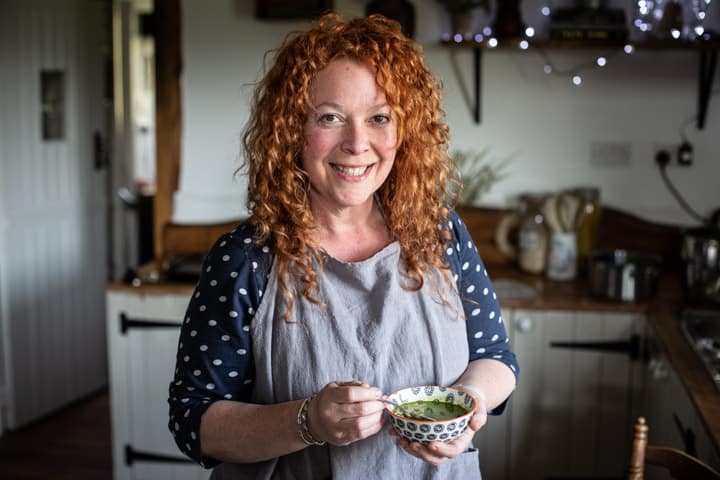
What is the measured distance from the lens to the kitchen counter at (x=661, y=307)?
6.34 ft

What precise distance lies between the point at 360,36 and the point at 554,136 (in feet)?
6.70

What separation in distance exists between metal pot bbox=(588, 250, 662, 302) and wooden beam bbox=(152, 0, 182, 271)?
1689 millimetres

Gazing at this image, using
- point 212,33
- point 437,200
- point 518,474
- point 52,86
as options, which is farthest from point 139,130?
point 437,200

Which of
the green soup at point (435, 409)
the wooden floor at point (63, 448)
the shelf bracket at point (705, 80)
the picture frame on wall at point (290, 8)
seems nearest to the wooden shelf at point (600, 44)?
the shelf bracket at point (705, 80)

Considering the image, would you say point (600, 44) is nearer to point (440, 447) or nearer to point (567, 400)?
point (567, 400)

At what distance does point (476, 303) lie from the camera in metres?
1.55

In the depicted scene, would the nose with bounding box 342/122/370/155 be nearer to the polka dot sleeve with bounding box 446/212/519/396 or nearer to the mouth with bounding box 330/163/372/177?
the mouth with bounding box 330/163/372/177

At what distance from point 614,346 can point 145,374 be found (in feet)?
5.32

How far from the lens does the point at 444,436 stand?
4.19 ft

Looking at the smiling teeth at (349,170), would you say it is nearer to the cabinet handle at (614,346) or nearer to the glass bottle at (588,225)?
the cabinet handle at (614,346)

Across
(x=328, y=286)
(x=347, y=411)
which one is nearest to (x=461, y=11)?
(x=328, y=286)

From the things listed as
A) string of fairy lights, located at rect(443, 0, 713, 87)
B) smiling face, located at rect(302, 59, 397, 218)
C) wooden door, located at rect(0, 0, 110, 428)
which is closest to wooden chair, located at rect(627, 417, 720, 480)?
smiling face, located at rect(302, 59, 397, 218)

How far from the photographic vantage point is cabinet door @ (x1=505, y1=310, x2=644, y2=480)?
2775 millimetres

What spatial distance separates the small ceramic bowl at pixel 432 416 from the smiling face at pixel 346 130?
334 mm
